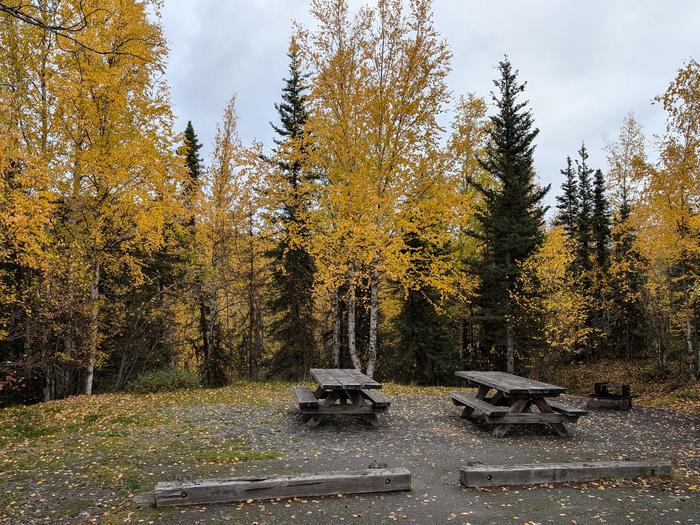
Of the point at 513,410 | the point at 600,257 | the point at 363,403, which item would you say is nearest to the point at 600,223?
the point at 600,257

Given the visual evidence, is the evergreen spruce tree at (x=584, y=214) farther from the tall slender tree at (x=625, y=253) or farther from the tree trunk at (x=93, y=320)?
the tree trunk at (x=93, y=320)

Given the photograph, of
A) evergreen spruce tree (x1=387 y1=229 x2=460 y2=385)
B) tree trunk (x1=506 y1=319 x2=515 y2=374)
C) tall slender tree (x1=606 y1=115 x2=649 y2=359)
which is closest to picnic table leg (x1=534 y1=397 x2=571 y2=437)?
evergreen spruce tree (x1=387 y1=229 x2=460 y2=385)

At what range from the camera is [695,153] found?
12.0 metres

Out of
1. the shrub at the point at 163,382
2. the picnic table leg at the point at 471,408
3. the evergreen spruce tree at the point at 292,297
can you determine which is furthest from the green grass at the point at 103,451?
the evergreen spruce tree at the point at 292,297

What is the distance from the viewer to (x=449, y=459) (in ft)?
20.3

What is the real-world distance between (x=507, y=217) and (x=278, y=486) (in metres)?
15.1

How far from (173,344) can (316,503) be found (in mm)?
14010

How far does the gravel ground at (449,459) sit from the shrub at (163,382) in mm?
3839

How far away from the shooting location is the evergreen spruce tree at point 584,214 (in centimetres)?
2580

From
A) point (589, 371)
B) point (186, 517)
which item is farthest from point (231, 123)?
point (589, 371)

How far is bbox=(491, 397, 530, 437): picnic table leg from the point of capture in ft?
24.5

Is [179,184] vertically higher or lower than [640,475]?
higher

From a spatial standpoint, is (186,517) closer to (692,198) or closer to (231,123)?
(231,123)

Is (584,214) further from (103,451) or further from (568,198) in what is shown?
(103,451)
